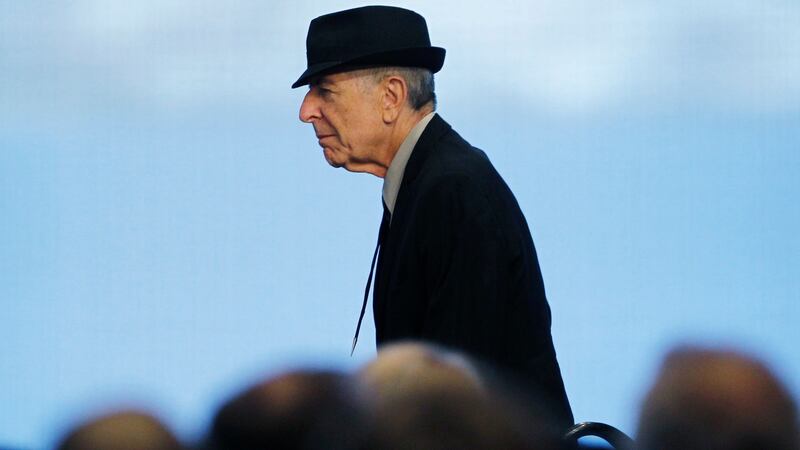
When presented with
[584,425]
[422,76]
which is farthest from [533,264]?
[584,425]

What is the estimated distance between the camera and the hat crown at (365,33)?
6.73 ft

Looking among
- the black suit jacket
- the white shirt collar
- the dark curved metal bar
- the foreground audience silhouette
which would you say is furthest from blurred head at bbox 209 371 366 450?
the white shirt collar

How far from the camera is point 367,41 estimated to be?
81.0 inches

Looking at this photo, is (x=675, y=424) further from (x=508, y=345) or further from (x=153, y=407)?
(x=508, y=345)

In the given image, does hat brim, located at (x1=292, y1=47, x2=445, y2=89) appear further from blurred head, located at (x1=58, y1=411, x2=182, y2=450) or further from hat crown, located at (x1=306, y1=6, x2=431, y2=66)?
blurred head, located at (x1=58, y1=411, x2=182, y2=450)

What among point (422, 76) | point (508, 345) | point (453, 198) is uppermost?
point (422, 76)

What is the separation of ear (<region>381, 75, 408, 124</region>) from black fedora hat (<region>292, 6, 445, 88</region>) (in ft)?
0.09

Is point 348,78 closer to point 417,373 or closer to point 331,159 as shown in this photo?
point 331,159

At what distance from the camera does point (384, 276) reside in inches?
78.0

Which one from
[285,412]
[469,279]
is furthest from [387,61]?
[285,412]

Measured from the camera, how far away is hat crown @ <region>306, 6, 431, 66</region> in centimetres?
205

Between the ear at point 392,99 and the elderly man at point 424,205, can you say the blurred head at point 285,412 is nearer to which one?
the elderly man at point 424,205

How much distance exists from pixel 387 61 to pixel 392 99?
0.05m

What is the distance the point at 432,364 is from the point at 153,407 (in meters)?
0.18
